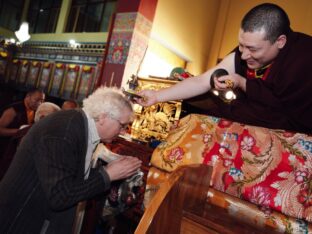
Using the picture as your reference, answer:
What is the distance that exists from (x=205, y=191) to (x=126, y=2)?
10.8 feet

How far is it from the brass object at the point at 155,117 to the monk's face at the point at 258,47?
3.78ft

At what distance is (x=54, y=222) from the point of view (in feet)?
4.69

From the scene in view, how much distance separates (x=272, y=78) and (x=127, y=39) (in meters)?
2.64

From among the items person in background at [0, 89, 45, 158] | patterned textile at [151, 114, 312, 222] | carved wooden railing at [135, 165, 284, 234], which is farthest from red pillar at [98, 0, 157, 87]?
carved wooden railing at [135, 165, 284, 234]

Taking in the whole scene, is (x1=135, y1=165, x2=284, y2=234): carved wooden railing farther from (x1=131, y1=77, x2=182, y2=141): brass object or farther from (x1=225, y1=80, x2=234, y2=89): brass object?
(x1=131, y1=77, x2=182, y2=141): brass object

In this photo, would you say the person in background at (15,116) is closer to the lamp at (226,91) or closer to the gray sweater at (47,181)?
the gray sweater at (47,181)

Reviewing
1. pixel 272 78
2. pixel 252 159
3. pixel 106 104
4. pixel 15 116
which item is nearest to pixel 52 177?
pixel 106 104

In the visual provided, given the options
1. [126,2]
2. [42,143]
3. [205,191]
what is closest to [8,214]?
[42,143]

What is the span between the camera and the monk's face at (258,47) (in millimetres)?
1322

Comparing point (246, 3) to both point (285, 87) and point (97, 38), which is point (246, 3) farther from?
point (285, 87)

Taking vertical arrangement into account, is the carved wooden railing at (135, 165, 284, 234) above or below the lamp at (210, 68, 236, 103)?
below

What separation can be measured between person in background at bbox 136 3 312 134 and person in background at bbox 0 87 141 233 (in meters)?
0.76

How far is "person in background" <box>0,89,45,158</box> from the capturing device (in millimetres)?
3345

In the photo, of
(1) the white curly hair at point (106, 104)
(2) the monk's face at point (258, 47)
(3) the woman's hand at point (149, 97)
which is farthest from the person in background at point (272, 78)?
(1) the white curly hair at point (106, 104)
